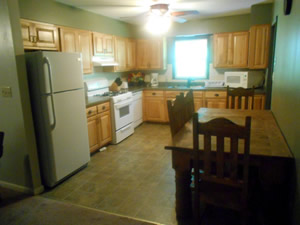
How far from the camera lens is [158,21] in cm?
349

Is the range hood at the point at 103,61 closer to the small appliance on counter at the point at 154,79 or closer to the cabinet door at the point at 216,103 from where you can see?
the small appliance on counter at the point at 154,79

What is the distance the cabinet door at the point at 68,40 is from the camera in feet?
11.5

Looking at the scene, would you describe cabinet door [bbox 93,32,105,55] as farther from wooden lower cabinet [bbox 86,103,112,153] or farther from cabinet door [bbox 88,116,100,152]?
cabinet door [bbox 88,116,100,152]

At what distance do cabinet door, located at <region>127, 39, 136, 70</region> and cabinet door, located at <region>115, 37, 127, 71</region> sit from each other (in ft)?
0.52

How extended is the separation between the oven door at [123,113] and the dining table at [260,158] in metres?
1.93

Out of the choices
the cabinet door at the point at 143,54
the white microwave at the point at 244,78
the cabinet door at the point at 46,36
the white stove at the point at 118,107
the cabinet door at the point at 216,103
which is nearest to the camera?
the cabinet door at the point at 46,36

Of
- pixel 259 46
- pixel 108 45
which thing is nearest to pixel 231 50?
pixel 259 46

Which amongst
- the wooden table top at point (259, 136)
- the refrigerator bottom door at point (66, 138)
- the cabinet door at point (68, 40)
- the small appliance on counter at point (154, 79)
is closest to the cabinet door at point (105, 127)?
the refrigerator bottom door at point (66, 138)

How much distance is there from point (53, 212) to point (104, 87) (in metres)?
2.97

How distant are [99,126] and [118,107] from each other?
1.87 feet

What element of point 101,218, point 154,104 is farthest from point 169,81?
point 101,218

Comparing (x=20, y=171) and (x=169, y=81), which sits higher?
(x=169, y=81)

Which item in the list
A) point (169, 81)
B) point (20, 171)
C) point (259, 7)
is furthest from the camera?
point (169, 81)

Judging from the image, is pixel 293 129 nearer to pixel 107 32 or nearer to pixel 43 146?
pixel 43 146
